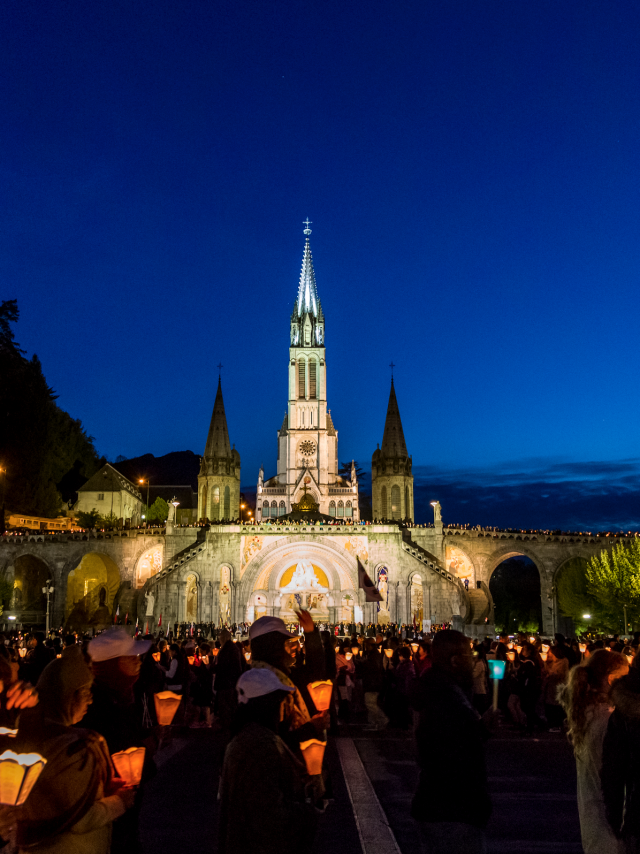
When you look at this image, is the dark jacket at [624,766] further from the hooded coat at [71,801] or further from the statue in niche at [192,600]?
the statue in niche at [192,600]

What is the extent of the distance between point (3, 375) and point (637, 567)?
46.3 metres

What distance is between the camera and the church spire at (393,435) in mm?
76988

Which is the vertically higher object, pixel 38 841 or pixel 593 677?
pixel 593 677

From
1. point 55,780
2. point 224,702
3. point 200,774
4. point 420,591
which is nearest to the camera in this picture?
point 55,780

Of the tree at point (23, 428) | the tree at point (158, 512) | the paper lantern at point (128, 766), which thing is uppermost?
the tree at point (23, 428)

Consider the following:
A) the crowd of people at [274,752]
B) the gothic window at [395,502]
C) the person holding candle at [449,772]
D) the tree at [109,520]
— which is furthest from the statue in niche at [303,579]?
the person holding candle at [449,772]

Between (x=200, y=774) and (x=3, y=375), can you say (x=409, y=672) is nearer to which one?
(x=200, y=774)

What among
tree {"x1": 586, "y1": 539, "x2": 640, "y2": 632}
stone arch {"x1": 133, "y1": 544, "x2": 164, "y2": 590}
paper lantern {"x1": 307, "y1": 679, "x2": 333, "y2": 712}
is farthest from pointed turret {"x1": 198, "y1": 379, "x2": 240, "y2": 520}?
paper lantern {"x1": 307, "y1": 679, "x2": 333, "y2": 712}

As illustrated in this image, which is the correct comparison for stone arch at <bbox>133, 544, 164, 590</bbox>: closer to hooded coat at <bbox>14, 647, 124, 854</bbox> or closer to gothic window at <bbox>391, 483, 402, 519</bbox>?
gothic window at <bbox>391, 483, 402, 519</bbox>

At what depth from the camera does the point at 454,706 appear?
4.32 meters

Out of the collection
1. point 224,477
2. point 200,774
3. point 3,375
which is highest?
point 3,375

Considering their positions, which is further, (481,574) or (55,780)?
(481,574)

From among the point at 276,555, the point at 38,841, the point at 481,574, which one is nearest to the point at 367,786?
the point at 38,841

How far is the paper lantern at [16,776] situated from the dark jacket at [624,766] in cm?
297
